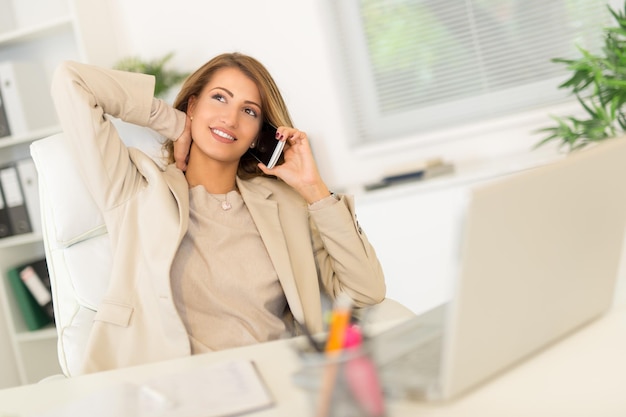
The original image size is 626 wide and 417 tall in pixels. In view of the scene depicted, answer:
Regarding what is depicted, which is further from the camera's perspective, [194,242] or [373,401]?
[194,242]

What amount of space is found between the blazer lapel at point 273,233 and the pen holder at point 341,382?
Result: 1.06 meters

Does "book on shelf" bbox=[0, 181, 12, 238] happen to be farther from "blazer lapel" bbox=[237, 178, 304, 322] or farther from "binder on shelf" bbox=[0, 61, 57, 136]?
"blazer lapel" bbox=[237, 178, 304, 322]

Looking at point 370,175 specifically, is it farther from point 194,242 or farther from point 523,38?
point 194,242

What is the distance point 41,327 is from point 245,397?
2.85 m

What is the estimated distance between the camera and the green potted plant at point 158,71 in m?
3.27

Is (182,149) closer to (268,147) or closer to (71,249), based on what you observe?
(268,147)

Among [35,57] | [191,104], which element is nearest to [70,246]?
[191,104]

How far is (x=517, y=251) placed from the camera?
0.80 meters

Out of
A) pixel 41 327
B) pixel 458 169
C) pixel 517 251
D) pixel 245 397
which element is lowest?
pixel 41 327

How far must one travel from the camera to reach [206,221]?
1.84 m

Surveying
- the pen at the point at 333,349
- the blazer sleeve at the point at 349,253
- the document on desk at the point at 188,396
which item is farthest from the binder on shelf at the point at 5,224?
the pen at the point at 333,349

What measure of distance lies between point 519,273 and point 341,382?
0.80 feet

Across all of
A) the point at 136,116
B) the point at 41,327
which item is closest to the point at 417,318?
the point at 136,116

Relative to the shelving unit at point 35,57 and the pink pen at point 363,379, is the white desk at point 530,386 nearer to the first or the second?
the pink pen at point 363,379
